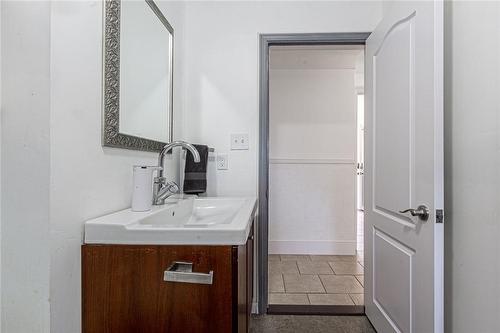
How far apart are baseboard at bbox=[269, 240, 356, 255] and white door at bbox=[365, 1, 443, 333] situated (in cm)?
129

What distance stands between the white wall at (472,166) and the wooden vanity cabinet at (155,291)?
0.90 m

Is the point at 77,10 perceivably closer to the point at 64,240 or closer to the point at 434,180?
the point at 64,240

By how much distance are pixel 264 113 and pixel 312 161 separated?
1425 mm

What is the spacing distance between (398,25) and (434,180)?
0.83 meters

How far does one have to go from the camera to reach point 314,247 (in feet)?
10.3

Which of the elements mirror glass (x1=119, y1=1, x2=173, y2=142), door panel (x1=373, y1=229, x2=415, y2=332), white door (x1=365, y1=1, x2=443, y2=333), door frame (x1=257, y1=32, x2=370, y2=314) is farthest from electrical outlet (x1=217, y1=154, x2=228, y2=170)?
door panel (x1=373, y1=229, x2=415, y2=332)

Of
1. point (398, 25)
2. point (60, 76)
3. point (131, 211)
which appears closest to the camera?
point (60, 76)

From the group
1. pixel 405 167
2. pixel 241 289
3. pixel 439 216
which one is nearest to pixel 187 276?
pixel 241 289

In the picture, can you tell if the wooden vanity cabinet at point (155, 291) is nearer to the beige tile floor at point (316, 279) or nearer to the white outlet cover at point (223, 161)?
the white outlet cover at point (223, 161)

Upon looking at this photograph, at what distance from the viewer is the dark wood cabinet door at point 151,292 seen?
0.79 meters

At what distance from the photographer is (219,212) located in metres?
1.58

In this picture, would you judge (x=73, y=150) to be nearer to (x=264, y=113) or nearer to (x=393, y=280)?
(x=264, y=113)

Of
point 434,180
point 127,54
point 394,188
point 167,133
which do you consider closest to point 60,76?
Answer: point 127,54

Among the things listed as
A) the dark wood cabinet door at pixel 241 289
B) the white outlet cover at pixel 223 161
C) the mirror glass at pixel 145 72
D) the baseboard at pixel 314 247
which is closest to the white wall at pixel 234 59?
the white outlet cover at pixel 223 161
